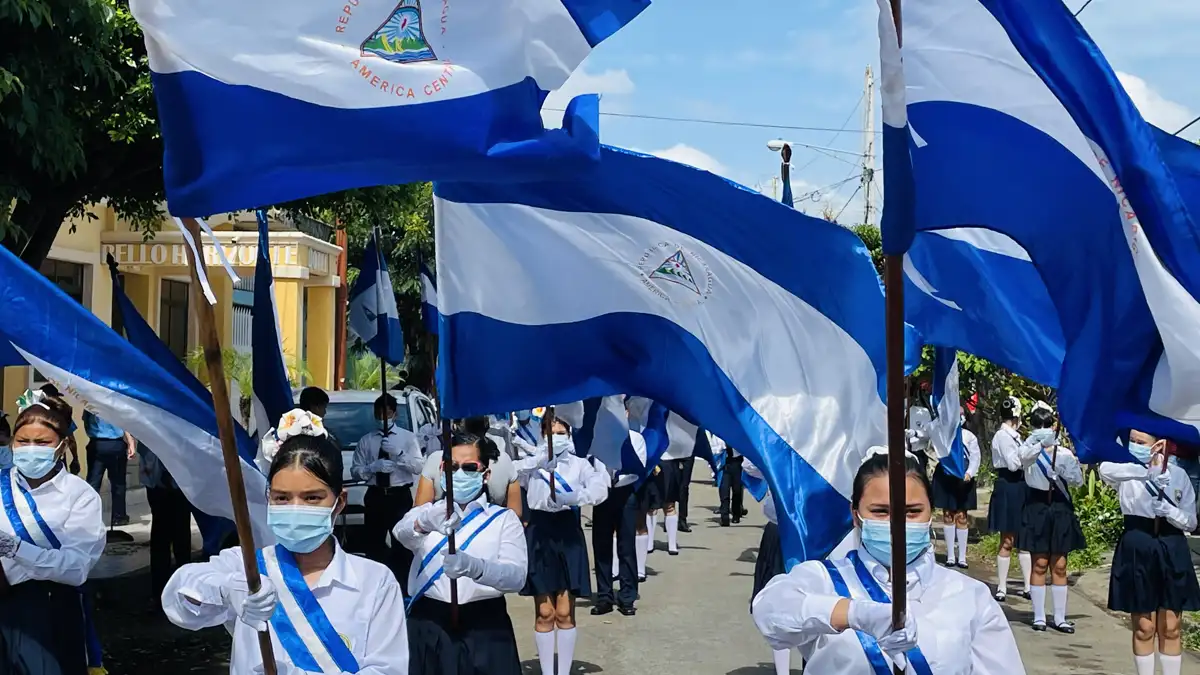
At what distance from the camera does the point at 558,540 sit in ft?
29.4

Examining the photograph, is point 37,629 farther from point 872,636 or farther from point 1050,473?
point 1050,473

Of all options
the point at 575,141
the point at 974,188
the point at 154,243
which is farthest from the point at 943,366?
the point at 154,243

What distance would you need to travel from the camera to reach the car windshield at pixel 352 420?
538 inches

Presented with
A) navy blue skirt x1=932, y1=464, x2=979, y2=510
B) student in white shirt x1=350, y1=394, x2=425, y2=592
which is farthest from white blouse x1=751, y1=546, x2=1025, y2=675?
navy blue skirt x1=932, y1=464, x2=979, y2=510

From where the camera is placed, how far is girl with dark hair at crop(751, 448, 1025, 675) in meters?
3.69

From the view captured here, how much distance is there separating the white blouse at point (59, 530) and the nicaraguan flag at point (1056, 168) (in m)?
3.73

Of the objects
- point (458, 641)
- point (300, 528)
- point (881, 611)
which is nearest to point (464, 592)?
point (458, 641)

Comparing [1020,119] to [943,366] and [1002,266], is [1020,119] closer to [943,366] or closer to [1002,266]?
[1002,266]

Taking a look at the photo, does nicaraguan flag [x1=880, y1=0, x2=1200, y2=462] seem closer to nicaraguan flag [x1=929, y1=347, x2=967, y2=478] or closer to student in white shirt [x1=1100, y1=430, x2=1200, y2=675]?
nicaraguan flag [x1=929, y1=347, x2=967, y2=478]

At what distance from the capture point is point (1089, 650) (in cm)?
1002

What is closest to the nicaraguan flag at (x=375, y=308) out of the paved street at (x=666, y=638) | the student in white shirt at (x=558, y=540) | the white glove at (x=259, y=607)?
the student in white shirt at (x=558, y=540)

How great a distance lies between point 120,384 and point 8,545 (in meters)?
0.82

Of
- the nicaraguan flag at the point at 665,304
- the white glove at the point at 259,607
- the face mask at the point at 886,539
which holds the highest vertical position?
the nicaraguan flag at the point at 665,304

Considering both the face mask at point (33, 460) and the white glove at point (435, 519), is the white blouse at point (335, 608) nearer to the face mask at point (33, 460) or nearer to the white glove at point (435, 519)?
the white glove at point (435, 519)
